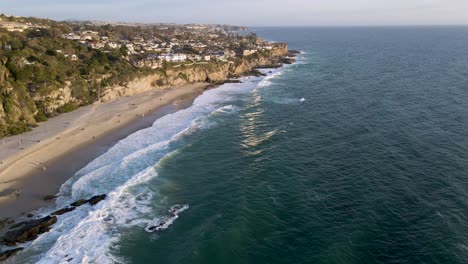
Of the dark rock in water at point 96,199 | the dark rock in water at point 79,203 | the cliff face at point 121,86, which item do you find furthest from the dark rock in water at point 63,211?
the cliff face at point 121,86

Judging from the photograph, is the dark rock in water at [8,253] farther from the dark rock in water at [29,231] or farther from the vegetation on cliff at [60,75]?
the vegetation on cliff at [60,75]

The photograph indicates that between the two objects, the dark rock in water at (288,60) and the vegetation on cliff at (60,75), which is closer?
→ the vegetation on cliff at (60,75)

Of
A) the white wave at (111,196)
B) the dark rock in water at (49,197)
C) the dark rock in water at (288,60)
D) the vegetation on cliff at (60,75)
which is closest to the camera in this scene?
the white wave at (111,196)

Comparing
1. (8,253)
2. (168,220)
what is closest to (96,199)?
(168,220)

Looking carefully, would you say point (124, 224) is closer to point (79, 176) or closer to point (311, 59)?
point (79, 176)

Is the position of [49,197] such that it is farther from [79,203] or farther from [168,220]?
[168,220]

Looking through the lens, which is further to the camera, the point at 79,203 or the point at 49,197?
the point at 49,197

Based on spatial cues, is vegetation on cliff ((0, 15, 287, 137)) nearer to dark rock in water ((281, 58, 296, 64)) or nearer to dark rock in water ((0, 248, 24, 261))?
dark rock in water ((281, 58, 296, 64))
